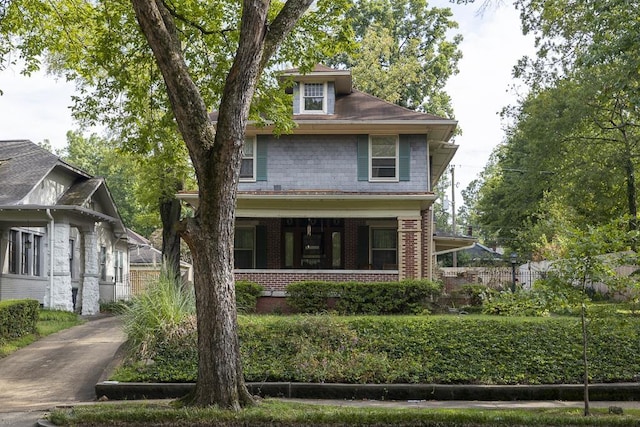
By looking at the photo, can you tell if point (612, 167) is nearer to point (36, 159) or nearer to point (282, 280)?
point (282, 280)

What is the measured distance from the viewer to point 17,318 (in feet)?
52.2

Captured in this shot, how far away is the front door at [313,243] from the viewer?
2464cm

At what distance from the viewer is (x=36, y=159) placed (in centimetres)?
2472

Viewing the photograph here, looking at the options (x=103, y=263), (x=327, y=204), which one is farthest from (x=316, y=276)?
(x=103, y=263)

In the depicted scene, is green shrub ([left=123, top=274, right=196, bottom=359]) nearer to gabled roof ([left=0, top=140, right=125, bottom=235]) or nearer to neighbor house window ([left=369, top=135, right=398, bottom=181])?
gabled roof ([left=0, top=140, right=125, bottom=235])

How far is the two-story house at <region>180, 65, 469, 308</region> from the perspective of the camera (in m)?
22.1

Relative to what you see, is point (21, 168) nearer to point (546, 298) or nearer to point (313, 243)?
point (313, 243)

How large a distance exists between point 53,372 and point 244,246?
11.9 meters

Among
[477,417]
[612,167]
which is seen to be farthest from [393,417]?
[612,167]

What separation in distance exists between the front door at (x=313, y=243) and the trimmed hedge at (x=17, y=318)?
981 centimetres

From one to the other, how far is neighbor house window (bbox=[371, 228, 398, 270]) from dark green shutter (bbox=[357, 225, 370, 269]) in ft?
0.88

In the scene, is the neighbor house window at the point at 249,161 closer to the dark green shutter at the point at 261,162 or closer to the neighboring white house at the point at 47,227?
the dark green shutter at the point at 261,162

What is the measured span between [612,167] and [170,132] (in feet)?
72.6

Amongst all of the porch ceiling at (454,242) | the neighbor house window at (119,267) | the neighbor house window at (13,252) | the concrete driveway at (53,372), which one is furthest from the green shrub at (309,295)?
the neighbor house window at (119,267)
